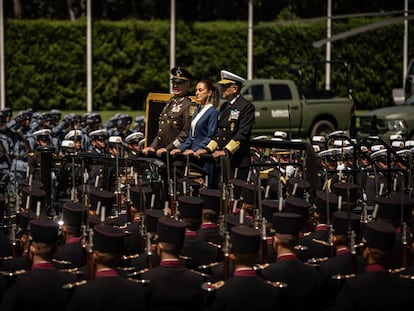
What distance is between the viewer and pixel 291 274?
716cm

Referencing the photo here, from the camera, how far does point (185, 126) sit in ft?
37.7

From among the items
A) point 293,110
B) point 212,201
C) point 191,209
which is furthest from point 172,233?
point 293,110

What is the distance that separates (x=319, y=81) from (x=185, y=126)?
26619 millimetres

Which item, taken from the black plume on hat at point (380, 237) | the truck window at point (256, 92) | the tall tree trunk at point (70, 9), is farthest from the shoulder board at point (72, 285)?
the tall tree trunk at point (70, 9)

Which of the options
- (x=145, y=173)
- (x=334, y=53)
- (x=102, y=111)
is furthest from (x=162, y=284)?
(x=334, y=53)

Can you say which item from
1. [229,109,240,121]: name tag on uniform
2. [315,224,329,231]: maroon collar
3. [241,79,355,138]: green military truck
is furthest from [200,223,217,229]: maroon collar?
[241,79,355,138]: green military truck

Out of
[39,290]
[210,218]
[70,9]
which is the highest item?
[70,9]

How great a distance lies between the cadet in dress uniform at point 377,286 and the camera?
6793 mm

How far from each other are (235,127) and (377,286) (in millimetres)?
4666

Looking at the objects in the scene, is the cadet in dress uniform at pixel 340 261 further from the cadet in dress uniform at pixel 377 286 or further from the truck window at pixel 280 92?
the truck window at pixel 280 92

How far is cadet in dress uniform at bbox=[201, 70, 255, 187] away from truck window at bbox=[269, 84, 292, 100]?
1424cm

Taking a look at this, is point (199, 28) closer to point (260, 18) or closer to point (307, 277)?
point (260, 18)

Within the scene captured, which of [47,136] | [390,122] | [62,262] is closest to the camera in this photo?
[62,262]

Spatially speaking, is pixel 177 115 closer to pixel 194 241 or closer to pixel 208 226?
pixel 208 226
